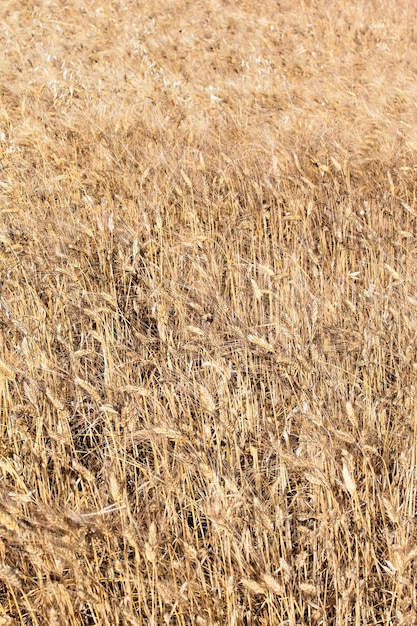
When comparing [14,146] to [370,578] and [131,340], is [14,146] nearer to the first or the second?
[131,340]

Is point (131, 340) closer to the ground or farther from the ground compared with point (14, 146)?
closer to the ground

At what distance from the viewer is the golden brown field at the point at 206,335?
1301mm

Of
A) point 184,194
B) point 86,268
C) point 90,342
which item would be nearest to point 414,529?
point 90,342

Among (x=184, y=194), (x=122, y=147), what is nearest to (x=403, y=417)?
(x=184, y=194)

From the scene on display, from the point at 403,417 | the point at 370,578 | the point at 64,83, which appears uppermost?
the point at 64,83

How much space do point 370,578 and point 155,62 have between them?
4.46m

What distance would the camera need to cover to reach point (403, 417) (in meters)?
1.69

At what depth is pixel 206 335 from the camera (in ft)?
6.10

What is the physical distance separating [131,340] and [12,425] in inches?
19.6

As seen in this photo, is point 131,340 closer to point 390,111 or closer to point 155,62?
point 390,111

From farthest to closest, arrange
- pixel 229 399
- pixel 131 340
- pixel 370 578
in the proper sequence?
pixel 131 340 < pixel 229 399 < pixel 370 578

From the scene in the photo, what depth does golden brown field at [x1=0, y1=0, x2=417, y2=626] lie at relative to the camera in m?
1.30

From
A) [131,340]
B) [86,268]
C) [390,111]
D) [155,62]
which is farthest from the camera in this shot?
[155,62]

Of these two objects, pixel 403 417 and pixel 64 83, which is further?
pixel 64 83
